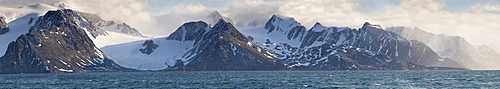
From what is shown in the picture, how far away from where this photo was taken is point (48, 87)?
17225 centimetres

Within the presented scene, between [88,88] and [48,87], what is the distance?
17.5 m

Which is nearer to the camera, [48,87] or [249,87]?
[249,87]

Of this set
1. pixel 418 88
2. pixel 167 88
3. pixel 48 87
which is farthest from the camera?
pixel 48 87

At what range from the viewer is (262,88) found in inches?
6181

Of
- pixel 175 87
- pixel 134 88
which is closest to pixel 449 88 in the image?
pixel 175 87

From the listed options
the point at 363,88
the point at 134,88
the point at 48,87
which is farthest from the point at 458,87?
→ the point at 48,87

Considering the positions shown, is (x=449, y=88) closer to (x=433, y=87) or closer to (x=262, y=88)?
(x=433, y=87)

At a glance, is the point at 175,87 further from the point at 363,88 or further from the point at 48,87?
the point at 363,88

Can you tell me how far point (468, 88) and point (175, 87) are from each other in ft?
279

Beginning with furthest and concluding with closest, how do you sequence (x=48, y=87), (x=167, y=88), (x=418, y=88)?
(x=48, y=87)
(x=167, y=88)
(x=418, y=88)

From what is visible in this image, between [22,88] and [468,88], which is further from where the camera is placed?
[22,88]

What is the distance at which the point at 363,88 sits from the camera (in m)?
153

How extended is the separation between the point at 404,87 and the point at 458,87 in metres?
15.4

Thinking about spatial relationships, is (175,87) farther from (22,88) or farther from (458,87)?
(458,87)
